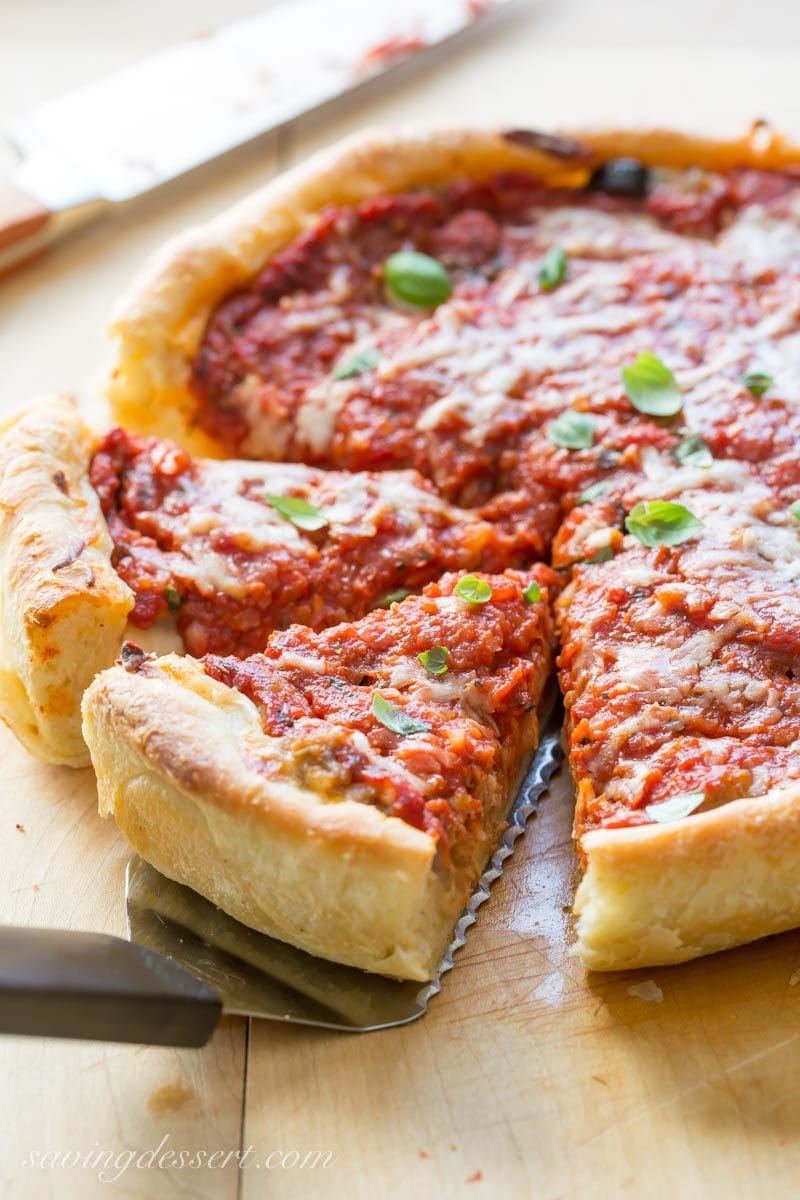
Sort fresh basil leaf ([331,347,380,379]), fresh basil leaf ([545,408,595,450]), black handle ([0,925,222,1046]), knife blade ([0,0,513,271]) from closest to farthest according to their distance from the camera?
1. black handle ([0,925,222,1046])
2. fresh basil leaf ([545,408,595,450])
3. fresh basil leaf ([331,347,380,379])
4. knife blade ([0,0,513,271])

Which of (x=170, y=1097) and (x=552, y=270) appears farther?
(x=552, y=270)

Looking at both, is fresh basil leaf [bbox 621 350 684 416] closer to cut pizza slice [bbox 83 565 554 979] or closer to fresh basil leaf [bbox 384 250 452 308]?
fresh basil leaf [bbox 384 250 452 308]

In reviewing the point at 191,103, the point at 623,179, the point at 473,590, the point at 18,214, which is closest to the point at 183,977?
the point at 473,590

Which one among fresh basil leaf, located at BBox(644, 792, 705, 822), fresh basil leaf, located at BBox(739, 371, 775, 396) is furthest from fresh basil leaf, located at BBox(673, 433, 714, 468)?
fresh basil leaf, located at BBox(644, 792, 705, 822)

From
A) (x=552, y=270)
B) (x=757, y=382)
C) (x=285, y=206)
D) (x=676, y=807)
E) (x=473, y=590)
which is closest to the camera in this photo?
(x=676, y=807)

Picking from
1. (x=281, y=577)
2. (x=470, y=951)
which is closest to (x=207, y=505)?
(x=281, y=577)

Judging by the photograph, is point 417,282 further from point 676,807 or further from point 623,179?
point 676,807

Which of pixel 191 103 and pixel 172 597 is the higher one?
pixel 191 103

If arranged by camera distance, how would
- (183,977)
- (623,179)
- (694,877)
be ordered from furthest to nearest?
(623,179), (694,877), (183,977)
